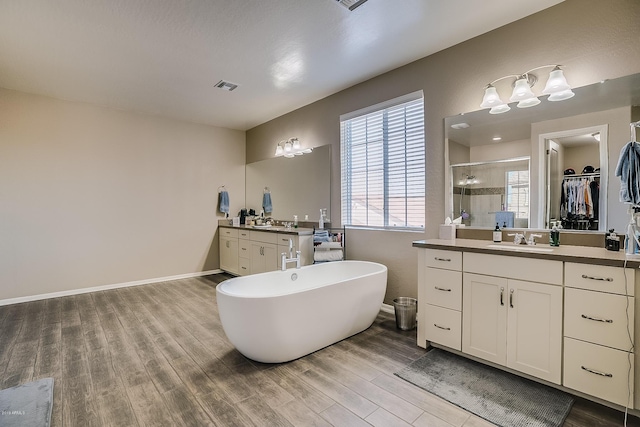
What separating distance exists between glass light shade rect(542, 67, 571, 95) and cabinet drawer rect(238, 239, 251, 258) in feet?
13.3

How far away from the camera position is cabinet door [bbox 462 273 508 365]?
2.12 meters

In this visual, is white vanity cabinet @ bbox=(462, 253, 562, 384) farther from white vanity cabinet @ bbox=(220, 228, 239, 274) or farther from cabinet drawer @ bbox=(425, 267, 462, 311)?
white vanity cabinet @ bbox=(220, 228, 239, 274)

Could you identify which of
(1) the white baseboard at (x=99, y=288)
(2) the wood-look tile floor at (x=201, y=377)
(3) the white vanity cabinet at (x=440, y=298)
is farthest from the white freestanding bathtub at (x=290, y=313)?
(1) the white baseboard at (x=99, y=288)

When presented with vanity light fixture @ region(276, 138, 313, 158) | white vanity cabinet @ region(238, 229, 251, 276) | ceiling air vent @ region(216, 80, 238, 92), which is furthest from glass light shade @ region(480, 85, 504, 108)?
white vanity cabinet @ region(238, 229, 251, 276)

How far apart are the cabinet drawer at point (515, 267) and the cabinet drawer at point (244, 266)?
11.0 feet

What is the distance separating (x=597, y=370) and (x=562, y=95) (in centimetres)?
187

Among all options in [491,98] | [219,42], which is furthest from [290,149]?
[491,98]

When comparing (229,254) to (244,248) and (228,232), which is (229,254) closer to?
(228,232)

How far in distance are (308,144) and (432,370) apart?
3.35 metres

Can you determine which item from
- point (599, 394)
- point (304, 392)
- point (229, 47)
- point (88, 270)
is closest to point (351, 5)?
point (229, 47)

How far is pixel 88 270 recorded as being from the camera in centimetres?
442

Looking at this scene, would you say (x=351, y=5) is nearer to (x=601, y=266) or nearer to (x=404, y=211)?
(x=404, y=211)

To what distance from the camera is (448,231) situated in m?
2.81

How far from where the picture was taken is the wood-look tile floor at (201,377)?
175 cm
